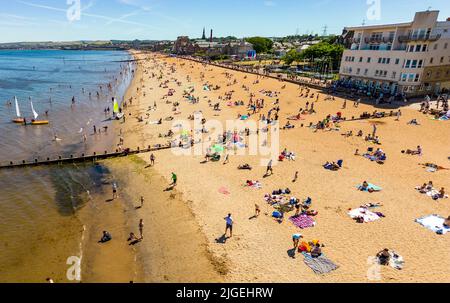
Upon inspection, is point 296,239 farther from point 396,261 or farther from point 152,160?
point 152,160

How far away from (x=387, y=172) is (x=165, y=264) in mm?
19707

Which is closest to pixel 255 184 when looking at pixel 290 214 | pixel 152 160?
pixel 290 214

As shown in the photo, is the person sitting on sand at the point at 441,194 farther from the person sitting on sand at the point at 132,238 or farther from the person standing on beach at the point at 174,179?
the person sitting on sand at the point at 132,238

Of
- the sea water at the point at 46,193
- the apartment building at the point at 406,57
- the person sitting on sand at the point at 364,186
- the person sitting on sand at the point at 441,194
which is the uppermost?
the apartment building at the point at 406,57

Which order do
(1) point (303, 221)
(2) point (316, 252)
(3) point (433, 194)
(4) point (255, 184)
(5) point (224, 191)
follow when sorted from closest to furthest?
(2) point (316, 252) < (1) point (303, 221) < (3) point (433, 194) < (5) point (224, 191) < (4) point (255, 184)

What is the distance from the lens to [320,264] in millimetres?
15055

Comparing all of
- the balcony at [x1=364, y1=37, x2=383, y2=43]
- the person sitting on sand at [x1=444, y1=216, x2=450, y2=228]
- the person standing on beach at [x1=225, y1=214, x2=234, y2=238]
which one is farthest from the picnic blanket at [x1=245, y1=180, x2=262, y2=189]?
the balcony at [x1=364, y1=37, x2=383, y2=43]

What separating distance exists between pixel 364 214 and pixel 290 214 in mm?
4629

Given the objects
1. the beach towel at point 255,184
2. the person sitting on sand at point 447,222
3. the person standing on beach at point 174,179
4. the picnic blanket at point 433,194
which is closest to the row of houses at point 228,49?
the person standing on beach at point 174,179

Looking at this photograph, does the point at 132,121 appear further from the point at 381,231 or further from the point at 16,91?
the point at 16,91

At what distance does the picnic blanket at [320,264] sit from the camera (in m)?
14.7

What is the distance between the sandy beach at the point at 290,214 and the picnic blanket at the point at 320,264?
A: 27cm
